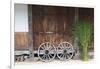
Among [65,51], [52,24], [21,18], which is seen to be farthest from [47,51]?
[21,18]

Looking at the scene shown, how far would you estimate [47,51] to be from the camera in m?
3.13

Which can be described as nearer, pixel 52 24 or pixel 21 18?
pixel 21 18

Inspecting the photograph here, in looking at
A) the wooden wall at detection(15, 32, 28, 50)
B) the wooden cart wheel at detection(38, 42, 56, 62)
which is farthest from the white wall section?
the wooden cart wheel at detection(38, 42, 56, 62)

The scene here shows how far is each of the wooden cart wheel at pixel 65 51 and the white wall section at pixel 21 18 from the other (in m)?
0.55

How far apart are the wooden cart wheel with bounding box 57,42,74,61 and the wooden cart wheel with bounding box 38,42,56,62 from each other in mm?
79

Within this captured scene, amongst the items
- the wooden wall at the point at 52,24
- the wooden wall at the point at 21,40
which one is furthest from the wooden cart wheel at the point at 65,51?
the wooden wall at the point at 21,40

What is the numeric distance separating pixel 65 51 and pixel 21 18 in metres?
0.80

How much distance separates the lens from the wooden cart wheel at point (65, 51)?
3111mm

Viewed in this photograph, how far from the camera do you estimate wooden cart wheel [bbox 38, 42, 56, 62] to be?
3050 mm

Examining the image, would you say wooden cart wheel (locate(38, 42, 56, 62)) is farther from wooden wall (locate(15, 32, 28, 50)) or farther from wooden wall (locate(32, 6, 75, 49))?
wooden wall (locate(15, 32, 28, 50))

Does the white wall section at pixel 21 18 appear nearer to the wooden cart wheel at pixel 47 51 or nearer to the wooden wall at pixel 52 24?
the wooden wall at pixel 52 24

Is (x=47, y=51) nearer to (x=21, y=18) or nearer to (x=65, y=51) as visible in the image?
(x=65, y=51)

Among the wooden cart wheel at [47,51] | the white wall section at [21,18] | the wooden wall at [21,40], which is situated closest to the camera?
the white wall section at [21,18]
